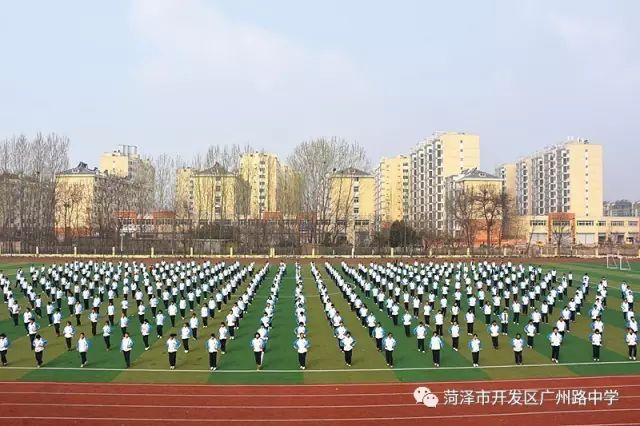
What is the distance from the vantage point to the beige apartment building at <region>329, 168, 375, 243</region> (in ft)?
192

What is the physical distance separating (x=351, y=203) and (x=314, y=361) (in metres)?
56.8

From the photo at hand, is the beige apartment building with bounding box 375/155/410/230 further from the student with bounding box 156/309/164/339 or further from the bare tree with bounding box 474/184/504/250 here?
the student with bounding box 156/309/164/339

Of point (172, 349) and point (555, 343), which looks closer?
point (172, 349)

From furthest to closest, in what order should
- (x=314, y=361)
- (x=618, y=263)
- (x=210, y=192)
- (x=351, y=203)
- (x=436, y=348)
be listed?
1. (x=351, y=203)
2. (x=210, y=192)
3. (x=618, y=263)
4. (x=314, y=361)
5. (x=436, y=348)

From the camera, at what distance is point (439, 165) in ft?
284

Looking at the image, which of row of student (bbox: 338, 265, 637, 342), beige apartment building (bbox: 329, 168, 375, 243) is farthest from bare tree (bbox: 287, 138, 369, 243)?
row of student (bbox: 338, 265, 637, 342)

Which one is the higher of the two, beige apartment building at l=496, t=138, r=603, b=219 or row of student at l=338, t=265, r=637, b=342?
beige apartment building at l=496, t=138, r=603, b=219

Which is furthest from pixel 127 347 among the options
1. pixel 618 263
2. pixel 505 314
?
pixel 618 263

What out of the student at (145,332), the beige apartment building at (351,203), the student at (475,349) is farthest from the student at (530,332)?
the beige apartment building at (351,203)

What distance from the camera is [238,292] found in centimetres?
2692

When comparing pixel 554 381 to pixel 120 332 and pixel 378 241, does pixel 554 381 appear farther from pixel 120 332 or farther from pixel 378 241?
pixel 378 241

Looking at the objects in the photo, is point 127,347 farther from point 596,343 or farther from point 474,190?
point 474,190

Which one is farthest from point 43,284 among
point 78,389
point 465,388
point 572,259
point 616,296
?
point 572,259

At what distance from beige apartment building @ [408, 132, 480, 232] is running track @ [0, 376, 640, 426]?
69.4 meters
